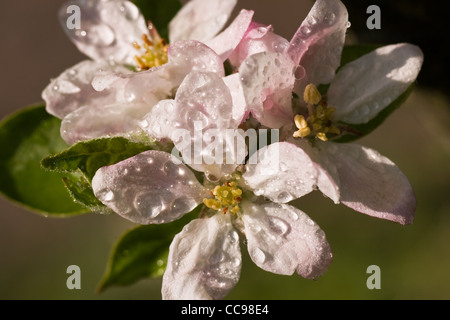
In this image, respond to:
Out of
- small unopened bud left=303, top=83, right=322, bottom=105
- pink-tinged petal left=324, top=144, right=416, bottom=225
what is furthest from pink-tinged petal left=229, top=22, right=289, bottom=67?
pink-tinged petal left=324, top=144, right=416, bottom=225

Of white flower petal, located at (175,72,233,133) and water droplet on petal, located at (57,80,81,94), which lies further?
water droplet on petal, located at (57,80,81,94)

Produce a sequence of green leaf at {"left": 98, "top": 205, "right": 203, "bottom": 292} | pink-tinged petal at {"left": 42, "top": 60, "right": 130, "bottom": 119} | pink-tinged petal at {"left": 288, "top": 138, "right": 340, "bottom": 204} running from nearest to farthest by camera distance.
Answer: pink-tinged petal at {"left": 288, "top": 138, "right": 340, "bottom": 204} → pink-tinged petal at {"left": 42, "top": 60, "right": 130, "bottom": 119} → green leaf at {"left": 98, "top": 205, "right": 203, "bottom": 292}

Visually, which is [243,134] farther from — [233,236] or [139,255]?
Result: [139,255]

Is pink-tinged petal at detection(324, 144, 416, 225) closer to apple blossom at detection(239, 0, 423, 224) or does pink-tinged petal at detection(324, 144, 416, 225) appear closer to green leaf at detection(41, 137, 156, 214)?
apple blossom at detection(239, 0, 423, 224)

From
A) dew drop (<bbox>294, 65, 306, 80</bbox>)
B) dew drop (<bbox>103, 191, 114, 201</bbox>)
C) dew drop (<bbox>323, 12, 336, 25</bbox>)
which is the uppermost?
dew drop (<bbox>323, 12, 336, 25</bbox>)

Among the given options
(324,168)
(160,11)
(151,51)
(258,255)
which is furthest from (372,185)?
(160,11)

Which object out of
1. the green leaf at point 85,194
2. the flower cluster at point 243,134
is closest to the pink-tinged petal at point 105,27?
the flower cluster at point 243,134

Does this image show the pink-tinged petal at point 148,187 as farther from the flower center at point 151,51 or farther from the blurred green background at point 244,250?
the blurred green background at point 244,250
